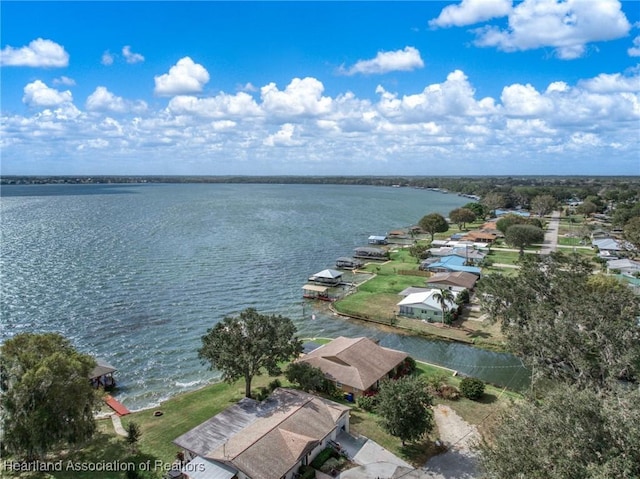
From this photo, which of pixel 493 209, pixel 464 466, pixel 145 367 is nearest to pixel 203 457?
pixel 464 466

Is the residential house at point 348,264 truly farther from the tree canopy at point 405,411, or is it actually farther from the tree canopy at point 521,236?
the tree canopy at point 405,411

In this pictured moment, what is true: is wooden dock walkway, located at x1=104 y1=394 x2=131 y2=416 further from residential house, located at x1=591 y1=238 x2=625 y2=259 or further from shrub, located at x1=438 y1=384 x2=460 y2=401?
residential house, located at x1=591 y1=238 x2=625 y2=259

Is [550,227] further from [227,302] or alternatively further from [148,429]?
[148,429]

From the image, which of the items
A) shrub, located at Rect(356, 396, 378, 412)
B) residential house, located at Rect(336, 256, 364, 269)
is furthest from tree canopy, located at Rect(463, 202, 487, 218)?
shrub, located at Rect(356, 396, 378, 412)

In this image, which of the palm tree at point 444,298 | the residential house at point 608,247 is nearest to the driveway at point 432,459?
the palm tree at point 444,298

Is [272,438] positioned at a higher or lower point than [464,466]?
higher

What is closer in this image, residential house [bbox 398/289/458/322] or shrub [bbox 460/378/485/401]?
shrub [bbox 460/378/485/401]

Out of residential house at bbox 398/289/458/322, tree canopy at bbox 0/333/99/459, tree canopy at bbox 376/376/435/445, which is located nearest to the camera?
tree canopy at bbox 0/333/99/459

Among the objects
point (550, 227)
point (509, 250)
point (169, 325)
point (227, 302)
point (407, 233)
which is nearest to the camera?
point (169, 325)
